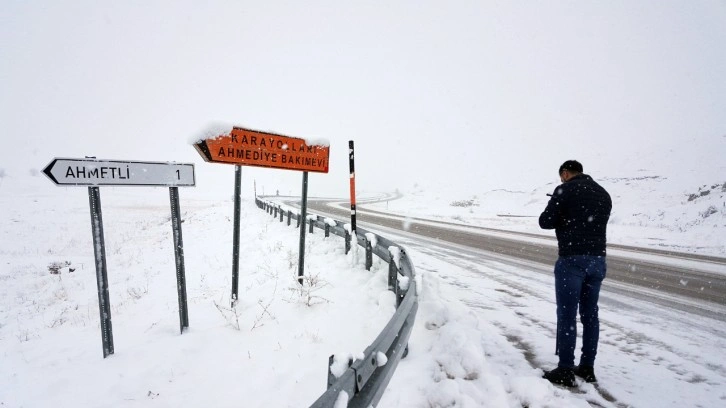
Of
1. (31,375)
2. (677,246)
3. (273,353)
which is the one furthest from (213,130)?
(677,246)

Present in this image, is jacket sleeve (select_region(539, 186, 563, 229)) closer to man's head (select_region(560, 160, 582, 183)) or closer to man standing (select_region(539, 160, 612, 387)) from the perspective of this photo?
man standing (select_region(539, 160, 612, 387))

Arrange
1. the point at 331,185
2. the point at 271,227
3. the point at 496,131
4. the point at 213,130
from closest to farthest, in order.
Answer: the point at 213,130
the point at 271,227
the point at 331,185
the point at 496,131

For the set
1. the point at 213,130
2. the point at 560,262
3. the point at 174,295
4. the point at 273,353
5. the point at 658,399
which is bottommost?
the point at 174,295

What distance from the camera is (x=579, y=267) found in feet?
10.9

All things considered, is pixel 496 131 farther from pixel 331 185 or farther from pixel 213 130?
pixel 213 130

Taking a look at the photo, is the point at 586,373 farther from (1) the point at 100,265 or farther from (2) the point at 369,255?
(1) the point at 100,265

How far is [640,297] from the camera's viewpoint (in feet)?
Answer: 18.9

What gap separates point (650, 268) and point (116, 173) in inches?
421

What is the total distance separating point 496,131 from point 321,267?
12705cm

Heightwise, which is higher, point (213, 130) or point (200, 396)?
point (213, 130)

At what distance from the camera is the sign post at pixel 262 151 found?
4855 millimetres

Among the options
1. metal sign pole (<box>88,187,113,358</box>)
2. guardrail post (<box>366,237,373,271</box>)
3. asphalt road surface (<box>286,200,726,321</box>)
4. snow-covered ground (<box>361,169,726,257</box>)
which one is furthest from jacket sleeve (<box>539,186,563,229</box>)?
snow-covered ground (<box>361,169,726,257</box>)

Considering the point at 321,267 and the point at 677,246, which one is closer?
the point at 321,267

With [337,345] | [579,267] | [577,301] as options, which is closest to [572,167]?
[579,267]
